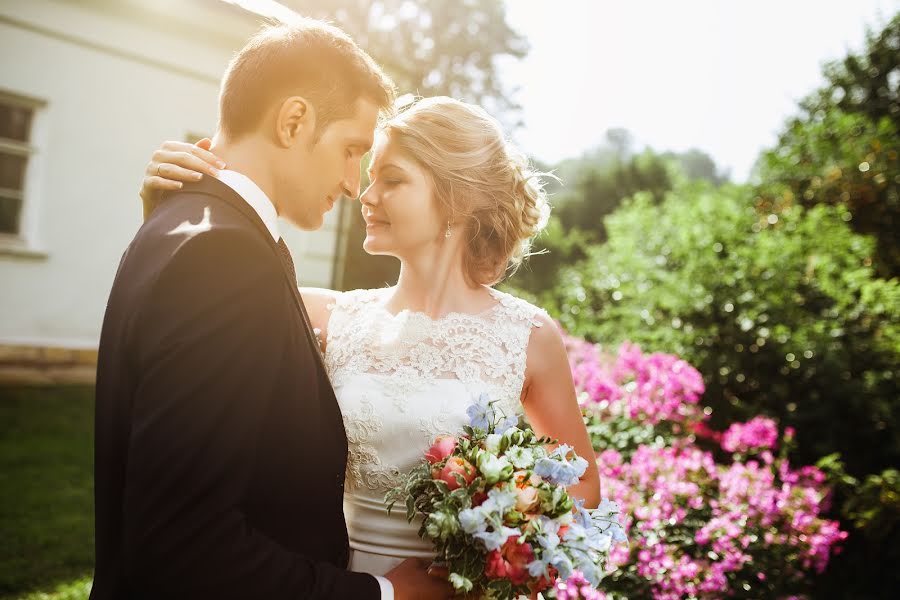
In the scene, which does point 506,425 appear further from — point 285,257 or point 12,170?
point 12,170

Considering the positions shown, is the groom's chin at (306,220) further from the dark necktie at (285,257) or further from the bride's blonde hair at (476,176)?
the bride's blonde hair at (476,176)

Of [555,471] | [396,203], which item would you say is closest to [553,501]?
[555,471]

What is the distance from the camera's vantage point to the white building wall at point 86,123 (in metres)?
9.01

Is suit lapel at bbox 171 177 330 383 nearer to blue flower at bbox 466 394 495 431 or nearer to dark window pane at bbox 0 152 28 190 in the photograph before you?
blue flower at bbox 466 394 495 431

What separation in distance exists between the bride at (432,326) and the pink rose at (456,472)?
65 centimetres

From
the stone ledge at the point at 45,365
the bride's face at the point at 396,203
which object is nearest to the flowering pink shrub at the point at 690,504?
the bride's face at the point at 396,203

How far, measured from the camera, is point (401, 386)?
259 cm

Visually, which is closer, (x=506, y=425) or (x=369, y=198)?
(x=506, y=425)

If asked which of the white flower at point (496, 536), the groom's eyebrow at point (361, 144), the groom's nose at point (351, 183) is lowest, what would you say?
the white flower at point (496, 536)

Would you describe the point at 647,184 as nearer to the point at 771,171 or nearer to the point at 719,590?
the point at 771,171

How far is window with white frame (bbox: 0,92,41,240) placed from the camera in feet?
29.8

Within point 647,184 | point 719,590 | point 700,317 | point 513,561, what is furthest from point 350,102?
point 647,184

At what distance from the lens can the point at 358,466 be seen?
2.54 metres

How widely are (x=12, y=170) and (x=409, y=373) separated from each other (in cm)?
885
